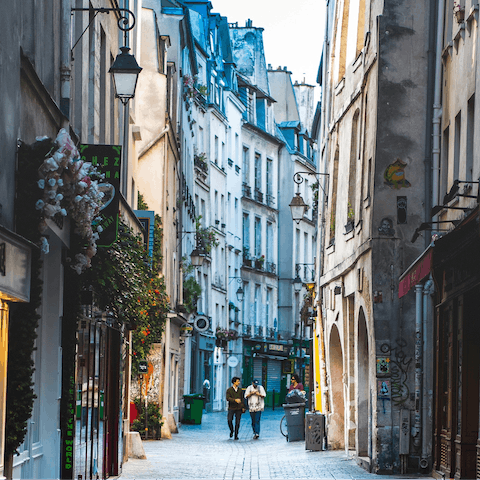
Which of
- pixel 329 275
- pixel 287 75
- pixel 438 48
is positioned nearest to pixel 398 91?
pixel 438 48

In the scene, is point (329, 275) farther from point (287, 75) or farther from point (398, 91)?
point (287, 75)

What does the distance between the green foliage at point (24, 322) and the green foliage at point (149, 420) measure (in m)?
16.7

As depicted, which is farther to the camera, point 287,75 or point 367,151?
point 287,75

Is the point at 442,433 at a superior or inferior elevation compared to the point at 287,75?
inferior

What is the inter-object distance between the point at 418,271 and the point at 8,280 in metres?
6.80

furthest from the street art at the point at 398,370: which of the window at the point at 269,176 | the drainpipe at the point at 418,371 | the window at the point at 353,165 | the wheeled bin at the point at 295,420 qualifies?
the window at the point at 269,176

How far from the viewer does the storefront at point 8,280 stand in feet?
22.4

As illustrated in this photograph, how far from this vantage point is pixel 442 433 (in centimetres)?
1504

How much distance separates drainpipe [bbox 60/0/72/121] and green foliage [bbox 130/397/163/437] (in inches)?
573

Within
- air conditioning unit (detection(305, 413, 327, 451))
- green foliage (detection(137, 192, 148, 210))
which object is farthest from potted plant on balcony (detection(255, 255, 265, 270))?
air conditioning unit (detection(305, 413, 327, 451))

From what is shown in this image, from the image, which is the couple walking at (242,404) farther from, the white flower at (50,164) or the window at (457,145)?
the white flower at (50,164)

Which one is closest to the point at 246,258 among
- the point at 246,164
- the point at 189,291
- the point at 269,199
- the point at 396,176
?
the point at 269,199

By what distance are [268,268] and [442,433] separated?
136 ft

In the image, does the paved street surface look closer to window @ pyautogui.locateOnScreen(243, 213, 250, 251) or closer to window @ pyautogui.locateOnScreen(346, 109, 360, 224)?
window @ pyautogui.locateOnScreen(346, 109, 360, 224)
